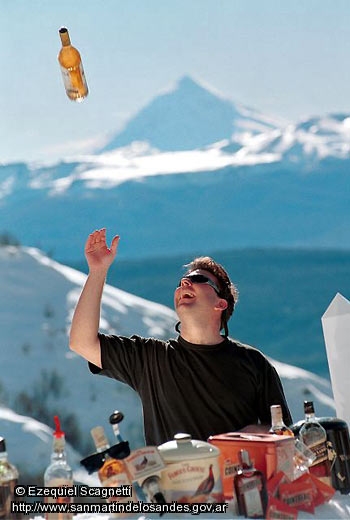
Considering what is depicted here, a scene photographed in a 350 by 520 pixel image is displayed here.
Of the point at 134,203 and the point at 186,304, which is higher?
the point at 134,203

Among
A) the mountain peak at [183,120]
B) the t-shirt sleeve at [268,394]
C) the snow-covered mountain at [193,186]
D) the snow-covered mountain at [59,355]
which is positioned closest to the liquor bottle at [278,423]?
the t-shirt sleeve at [268,394]

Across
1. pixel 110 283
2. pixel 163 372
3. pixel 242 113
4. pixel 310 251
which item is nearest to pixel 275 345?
pixel 310 251

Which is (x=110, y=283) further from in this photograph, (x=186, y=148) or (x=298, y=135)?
(x=298, y=135)

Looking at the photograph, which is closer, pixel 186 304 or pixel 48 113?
pixel 186 304

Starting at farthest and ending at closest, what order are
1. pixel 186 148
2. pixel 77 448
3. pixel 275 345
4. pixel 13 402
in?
pixel 186 148, pixel 275 345, pixel 13 402, pixel 77 448

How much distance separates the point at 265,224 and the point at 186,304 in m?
10.6

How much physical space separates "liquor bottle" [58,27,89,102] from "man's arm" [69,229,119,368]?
650 mm

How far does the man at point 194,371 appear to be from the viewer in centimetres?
237

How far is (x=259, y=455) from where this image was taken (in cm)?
173

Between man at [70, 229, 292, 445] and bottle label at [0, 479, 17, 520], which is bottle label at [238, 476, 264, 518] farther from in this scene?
man at [70, 229, 292, 445]

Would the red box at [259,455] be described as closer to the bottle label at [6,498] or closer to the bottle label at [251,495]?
the bottle label at [251,495]

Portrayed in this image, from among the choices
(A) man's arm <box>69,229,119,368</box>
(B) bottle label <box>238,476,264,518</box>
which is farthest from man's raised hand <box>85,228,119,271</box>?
Answer: (B) bottle label <box>238,476,264,518</box>

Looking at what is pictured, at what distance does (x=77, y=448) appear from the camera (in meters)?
8.94

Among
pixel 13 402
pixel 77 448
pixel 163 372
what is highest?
pixel 13 402
